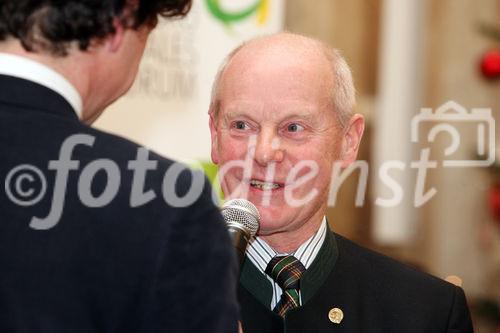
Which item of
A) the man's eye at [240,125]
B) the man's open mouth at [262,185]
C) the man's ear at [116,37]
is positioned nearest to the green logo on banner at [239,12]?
the man's eye at [240,125]

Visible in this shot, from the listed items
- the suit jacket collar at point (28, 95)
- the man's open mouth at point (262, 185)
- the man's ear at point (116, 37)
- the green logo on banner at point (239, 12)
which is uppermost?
the green logo on banner at point (239, 12)

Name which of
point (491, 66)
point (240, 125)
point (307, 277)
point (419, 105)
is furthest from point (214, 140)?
point (419, 105)

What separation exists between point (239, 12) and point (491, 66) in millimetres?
2514

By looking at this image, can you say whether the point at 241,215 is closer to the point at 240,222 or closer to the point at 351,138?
the point at 240,222

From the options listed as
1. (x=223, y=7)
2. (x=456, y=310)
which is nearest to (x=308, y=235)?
(x=456, y=310)

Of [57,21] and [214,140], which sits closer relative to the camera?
[57,21]

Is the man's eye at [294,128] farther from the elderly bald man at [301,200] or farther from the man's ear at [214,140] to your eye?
Result: the man's ear at [214,140]

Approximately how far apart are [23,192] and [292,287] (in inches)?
45.8

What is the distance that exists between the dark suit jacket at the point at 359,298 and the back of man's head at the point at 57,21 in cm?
108

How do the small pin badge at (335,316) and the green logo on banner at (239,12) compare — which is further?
the green logo on banner at (239,12)

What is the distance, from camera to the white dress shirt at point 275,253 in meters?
2.64

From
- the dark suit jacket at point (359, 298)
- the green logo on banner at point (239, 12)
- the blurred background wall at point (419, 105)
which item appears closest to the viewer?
the dark suit jacket at point (359, 298)

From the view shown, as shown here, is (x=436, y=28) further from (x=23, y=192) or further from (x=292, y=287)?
(x=23, y=192)

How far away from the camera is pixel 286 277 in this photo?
8.59 ft
